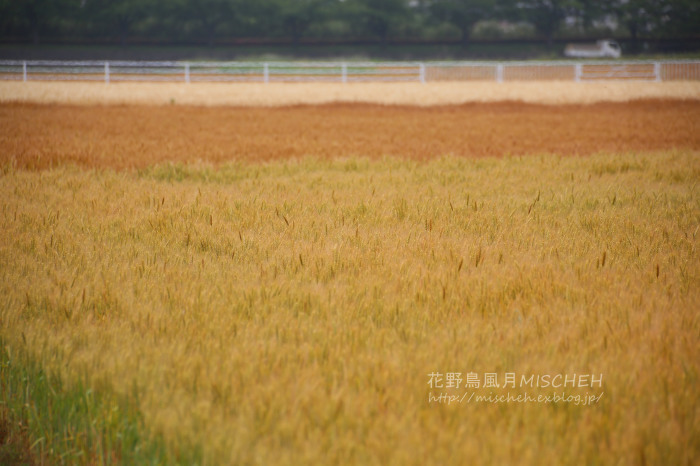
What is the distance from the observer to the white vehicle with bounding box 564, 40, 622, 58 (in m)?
61.8

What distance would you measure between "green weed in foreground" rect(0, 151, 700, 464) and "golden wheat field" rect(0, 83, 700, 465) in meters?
0.01

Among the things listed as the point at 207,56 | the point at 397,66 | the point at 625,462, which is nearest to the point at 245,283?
the point at 625,462

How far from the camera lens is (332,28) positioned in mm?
65875

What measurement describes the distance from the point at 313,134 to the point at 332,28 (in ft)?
183

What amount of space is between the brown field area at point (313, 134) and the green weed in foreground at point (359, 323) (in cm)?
409

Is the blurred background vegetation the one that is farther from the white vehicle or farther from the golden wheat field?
the golden wheat field

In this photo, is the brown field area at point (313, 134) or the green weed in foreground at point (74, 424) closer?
the green weed in foreground at point (74, 424)

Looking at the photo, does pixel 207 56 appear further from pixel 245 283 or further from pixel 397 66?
pixel 245 283

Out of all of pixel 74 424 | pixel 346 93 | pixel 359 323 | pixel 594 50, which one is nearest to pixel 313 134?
pixel 359 323

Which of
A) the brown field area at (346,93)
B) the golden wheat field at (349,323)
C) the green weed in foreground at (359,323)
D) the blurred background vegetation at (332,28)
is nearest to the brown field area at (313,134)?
the golden wheat field at (349,323)

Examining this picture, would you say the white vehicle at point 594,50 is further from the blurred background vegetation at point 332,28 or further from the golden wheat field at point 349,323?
the golden wheat field at point 349,323

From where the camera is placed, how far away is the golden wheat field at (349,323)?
6.31ft

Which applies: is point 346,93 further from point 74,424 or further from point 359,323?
point 74,424

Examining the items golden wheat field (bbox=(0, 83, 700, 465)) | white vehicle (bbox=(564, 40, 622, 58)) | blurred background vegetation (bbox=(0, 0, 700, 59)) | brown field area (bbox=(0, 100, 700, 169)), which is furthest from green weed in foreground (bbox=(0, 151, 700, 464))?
white vehicle (bbox=(564, 40, 622, 58))
